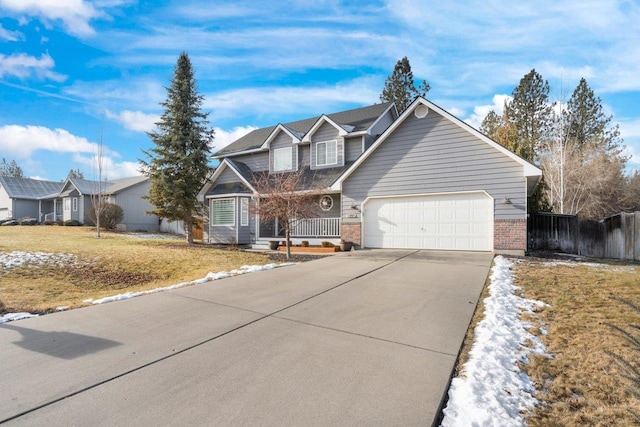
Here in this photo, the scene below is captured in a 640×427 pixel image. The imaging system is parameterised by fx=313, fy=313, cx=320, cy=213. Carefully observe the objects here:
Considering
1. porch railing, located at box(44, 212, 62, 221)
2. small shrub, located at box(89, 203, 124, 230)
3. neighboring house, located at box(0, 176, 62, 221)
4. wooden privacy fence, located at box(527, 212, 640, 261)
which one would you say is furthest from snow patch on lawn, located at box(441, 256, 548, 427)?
neighboring house, located at box(0, 176, 62, 221)

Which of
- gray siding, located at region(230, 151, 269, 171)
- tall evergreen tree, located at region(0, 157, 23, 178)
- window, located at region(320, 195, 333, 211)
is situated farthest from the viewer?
tall evergreen tree, located at region(0, 157, 23, 178)

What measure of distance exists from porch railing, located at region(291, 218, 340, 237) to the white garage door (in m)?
1.96

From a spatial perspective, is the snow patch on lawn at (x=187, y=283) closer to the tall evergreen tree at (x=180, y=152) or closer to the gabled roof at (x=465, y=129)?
the gabled roof at (x=465, y=129)

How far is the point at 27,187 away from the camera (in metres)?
36.9

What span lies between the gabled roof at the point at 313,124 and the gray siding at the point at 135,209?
14622 mm

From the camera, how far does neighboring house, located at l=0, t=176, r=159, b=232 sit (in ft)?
101

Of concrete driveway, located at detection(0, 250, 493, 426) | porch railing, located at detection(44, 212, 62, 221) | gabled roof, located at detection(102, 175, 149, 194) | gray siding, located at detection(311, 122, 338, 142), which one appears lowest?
concrete driveway, located at detection(0, 250, 493, 426)

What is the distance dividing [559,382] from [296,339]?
279 centimetres

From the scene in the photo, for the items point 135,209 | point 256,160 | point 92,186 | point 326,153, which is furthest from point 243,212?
point 92,186

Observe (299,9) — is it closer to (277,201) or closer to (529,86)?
(277,201)

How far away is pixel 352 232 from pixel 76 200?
3097 centimetres

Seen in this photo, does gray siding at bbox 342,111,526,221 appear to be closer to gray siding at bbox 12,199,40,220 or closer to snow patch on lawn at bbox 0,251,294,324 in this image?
snow patch on lawn at bbox 0,251,294,324

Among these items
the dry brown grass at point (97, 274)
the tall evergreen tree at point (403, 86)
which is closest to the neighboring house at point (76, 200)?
the dry brown grass at point (97, 274)

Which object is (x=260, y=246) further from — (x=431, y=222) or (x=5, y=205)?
(x=5, y=205)
